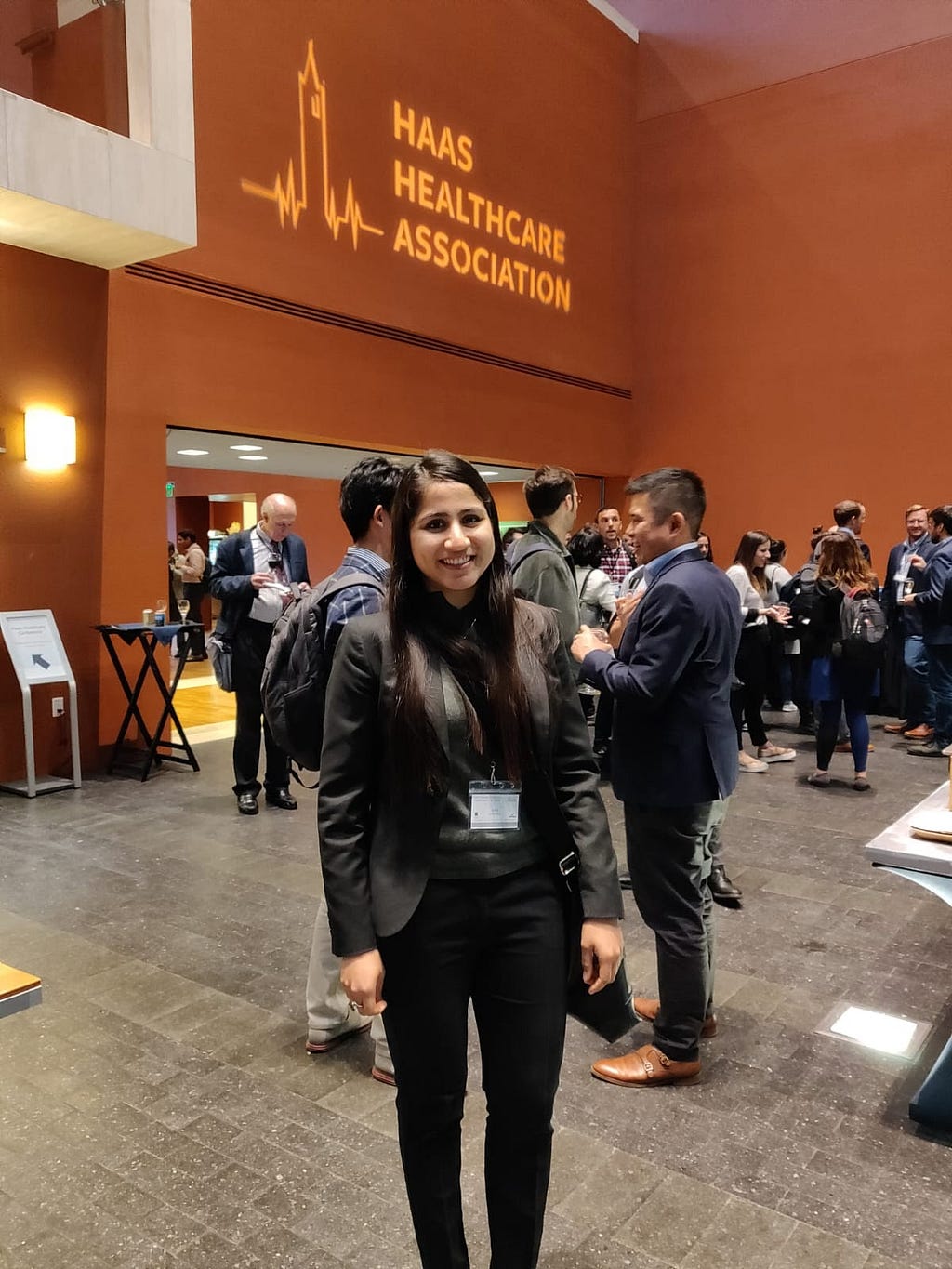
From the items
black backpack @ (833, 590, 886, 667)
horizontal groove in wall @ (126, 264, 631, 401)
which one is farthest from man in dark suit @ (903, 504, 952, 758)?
horizontal groove in wall @ (126, 264, 631, 401)

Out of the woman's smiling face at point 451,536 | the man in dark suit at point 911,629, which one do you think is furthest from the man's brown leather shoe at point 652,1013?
the man in dark suit at point 911,629

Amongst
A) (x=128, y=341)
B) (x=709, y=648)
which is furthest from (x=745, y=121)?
(x=709, y=648)

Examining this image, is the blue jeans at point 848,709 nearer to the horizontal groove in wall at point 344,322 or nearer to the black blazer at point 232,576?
the black blazer at point 232,576

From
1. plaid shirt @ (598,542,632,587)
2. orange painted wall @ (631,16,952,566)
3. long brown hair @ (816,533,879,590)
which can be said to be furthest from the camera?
orange painted wall @ (631,16,952,566)

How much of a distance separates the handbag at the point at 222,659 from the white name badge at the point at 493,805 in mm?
3884

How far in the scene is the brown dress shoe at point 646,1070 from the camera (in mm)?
2488

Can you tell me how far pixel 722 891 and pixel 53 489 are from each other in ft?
14.9

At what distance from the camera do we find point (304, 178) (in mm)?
7004

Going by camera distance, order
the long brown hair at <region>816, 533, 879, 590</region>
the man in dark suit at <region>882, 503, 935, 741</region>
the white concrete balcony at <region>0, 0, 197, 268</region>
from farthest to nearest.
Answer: the man in dark suit at <region>882, 503, 935, 741</region> < the long brown hair at <region>816, 533, 879, 590</region> < the white concrete balcony at <region>0, 0, 197, 268</region>

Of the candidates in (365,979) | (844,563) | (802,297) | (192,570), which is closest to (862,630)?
(844,563)

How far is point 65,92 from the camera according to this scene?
16.4 feet

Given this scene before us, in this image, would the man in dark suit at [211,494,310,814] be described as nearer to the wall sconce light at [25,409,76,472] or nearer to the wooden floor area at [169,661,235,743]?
the wall sconce light at [25,409,76,472]

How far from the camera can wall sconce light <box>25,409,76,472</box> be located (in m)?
5.58

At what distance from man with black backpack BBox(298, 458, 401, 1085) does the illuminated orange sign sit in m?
5.24
